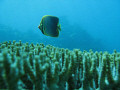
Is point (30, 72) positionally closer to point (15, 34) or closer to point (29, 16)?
point (15, 34)

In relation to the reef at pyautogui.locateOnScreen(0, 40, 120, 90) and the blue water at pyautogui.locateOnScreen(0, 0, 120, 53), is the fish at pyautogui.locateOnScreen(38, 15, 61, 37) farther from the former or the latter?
the blue water at pyautogui.locateOnScreen(0, 0, 120, 53)

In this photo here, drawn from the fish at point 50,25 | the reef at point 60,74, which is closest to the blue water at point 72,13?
the fish at point 50,25

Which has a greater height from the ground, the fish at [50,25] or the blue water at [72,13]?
the blue water at [72,13]

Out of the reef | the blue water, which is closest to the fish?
→ the reef

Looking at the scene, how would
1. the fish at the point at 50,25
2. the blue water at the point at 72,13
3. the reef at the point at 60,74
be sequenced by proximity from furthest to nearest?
1. the blue water at the point at 72,13
2. the fish at the point at 50,25
3. the reef at the point at 60,74

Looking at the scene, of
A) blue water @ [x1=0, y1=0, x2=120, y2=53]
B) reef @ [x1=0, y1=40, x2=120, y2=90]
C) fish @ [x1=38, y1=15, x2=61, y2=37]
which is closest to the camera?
reef @ [x1=0, y1=40, x2=120, y2=90]

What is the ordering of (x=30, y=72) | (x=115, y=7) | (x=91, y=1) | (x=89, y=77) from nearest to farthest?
1. (x=30, y=72)
2. (x=89, y=77)
3. (x=115, y=7)
4. (x=91, y=1)

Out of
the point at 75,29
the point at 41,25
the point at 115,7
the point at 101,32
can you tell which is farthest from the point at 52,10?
the point at 41,25

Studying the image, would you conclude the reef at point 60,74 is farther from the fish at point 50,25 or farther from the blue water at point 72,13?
the blue water at point 72,13

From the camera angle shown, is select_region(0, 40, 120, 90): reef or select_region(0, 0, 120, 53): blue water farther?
select_region(0, 0, 120, 53): blue water

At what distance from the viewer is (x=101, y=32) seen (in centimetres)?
9725

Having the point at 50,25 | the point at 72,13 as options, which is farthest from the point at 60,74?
the point at 72,13

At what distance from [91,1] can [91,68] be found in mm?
135501

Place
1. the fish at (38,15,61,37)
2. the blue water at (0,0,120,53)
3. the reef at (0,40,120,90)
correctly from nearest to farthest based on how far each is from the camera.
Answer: the reef at (0,40,120,90), the fish at (38,15,61,37), the blue water at (0,0,120,53)
